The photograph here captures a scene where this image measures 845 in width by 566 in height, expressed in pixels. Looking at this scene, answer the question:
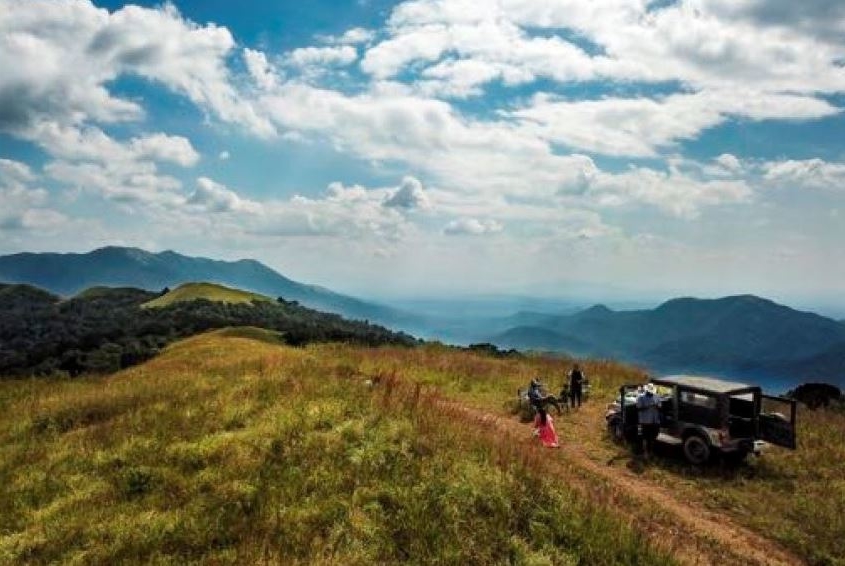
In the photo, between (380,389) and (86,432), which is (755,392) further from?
(86,432)

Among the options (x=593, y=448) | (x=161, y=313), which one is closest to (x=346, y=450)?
(x=593, y=448)

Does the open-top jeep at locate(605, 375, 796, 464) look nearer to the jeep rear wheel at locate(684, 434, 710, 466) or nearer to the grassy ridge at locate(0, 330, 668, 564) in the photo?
the jeep rear wheel at locate(684, 434, 710, 466)

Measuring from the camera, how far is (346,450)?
14.1 m

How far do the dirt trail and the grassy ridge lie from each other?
1.85m

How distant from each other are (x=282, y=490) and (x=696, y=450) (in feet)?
47.7

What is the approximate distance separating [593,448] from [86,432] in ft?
Answer: 51.5

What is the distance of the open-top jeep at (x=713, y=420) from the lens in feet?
68.3

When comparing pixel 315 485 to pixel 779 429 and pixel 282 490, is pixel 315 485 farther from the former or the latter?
pixel 779 429

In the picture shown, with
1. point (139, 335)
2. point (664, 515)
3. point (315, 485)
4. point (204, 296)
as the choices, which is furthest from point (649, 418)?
point (204, 296)

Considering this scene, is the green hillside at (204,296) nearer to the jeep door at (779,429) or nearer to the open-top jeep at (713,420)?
the open-top jeep at (713,420)

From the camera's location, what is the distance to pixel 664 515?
626 inches

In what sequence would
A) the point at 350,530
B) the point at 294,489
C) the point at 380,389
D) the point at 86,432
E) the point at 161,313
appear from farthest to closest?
the point at 161,313 < the point at 380,389 < the point at 86,432 < the point at 294,489 < the point at 350,530

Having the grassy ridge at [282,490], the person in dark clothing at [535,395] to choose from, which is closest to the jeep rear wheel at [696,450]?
the person in dark clothing at [535,395]

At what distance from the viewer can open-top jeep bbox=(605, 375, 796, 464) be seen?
68.3ft
